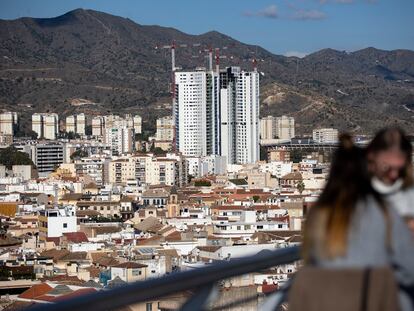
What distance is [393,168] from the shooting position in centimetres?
191

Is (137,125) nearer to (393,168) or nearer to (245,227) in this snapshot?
(245,227)

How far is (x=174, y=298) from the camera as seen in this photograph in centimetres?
209

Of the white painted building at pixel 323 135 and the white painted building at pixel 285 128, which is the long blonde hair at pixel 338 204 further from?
the white painted building at pixel 285 128

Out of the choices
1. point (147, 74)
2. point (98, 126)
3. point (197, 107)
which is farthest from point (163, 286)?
point (147, 74)

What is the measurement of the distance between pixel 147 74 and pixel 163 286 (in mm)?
105299

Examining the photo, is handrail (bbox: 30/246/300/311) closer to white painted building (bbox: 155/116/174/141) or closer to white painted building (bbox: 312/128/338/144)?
white painted building (bbox: 312/128/338/144)

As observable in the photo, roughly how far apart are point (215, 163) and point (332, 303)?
167 ft

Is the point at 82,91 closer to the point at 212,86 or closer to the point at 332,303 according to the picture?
the point at 212,86

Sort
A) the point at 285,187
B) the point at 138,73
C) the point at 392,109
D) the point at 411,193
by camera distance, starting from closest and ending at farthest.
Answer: the point at 411,193
the point at 285,187
the point at 392,109
the point at 138,73

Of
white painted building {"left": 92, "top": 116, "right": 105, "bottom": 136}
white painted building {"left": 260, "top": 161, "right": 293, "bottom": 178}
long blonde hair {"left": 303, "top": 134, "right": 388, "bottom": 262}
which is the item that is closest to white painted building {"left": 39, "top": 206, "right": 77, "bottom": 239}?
white painted building {"left": 260, "top": 161, "right": 293, "bottom": 178}

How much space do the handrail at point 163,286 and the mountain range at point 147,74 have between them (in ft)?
187

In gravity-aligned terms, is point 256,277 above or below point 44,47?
below

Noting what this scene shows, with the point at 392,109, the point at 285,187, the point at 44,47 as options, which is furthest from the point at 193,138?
the point at 44,47

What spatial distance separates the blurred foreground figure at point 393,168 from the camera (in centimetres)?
190
